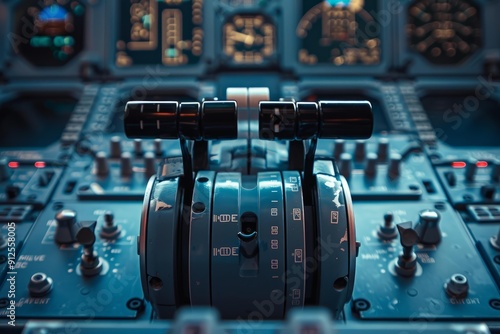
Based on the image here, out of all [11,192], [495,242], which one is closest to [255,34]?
[11,192]

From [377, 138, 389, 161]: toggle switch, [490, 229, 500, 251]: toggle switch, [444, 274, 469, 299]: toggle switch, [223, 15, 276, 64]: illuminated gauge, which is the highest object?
[223, 15, 276, 64]: illuminated gauge

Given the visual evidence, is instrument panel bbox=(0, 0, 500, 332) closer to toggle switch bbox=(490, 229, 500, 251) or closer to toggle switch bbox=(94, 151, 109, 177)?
toggle switch bbox=(94, 151, 109, 177)

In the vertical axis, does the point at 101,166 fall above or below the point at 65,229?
above

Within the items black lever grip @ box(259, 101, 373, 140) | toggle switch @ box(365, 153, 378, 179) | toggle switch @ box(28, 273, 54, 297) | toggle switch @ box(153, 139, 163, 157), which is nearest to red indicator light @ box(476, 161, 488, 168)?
toggle switch @ box(365, 153, 378, 179)

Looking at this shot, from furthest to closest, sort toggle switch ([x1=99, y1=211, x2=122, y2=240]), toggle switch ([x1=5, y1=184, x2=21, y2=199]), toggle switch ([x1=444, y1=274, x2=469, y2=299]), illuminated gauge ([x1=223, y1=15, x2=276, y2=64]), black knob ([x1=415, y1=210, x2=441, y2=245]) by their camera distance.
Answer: illuminated gauge ([x1=223, y1=15, x2=276, y2=64]), toggle switch ([x1=5, y1=184, x2=21, y2=199]), toggle switch ([x1=99, y1=211, x2=122, y2=240]), black knob ([x1=415, y1=210, x2=441, y2=245]), toggle switch ([x1=444, y1=274, x2=469, y2=299])

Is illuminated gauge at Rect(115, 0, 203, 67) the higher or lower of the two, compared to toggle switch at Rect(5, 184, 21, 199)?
higher

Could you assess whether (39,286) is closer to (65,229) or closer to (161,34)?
(65,229)
